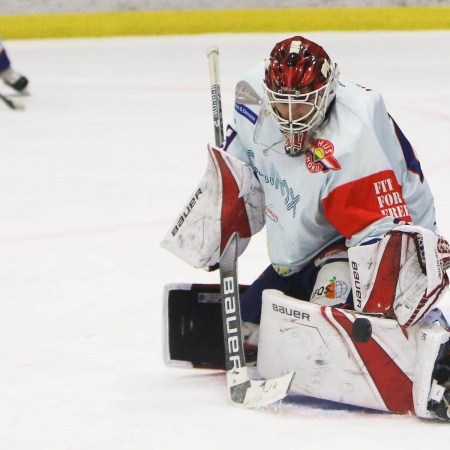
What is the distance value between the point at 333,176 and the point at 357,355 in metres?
0.37

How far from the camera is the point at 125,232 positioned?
→ 367cm

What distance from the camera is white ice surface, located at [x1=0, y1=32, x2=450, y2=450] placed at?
213 cm

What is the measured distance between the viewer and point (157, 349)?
270 cm

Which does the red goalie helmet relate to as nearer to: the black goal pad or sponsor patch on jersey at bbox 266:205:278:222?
sponsor patch on jersey at bbox 266:205:278:222

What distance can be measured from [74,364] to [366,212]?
85cm

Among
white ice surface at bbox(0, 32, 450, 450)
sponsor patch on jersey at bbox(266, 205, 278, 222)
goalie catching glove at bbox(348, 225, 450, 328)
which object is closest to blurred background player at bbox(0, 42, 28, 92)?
white ice surface at bbox(0, 32, 450, 450)

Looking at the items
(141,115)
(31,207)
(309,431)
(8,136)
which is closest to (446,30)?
(141,115)

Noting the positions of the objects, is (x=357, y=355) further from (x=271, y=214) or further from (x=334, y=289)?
(x=271, y=214)

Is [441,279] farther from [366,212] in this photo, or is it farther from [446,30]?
[446,30]

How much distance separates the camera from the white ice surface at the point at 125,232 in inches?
83.9

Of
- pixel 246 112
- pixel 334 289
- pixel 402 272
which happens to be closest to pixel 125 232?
pixel 246 112

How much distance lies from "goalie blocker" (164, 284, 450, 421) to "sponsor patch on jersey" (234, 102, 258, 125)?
41cm

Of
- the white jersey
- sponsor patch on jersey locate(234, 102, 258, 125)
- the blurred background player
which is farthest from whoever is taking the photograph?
the blurred background player

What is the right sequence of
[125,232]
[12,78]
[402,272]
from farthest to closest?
[12,78] → [125,232] → [402,272]
